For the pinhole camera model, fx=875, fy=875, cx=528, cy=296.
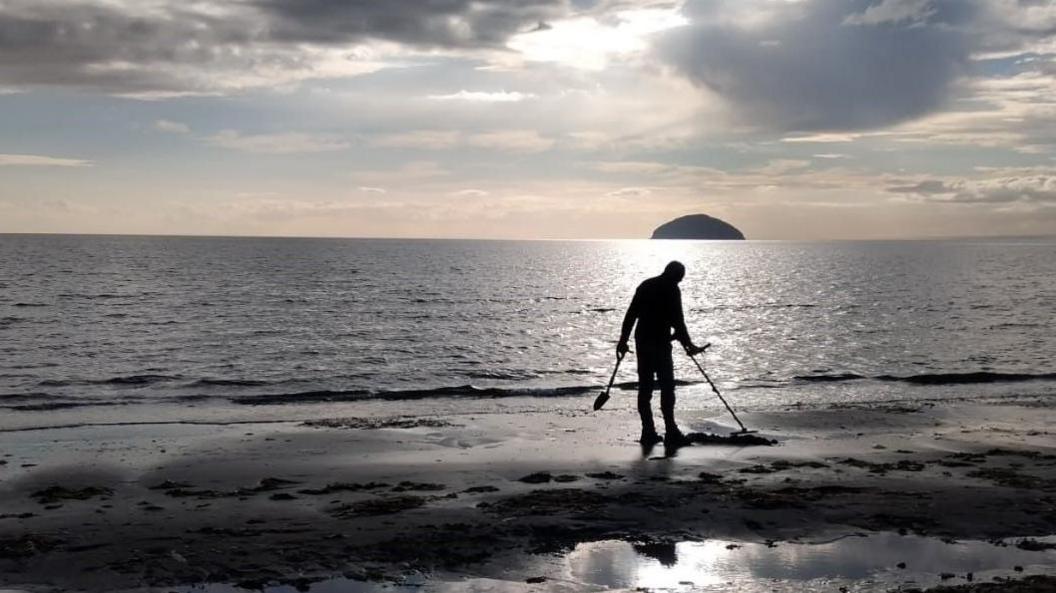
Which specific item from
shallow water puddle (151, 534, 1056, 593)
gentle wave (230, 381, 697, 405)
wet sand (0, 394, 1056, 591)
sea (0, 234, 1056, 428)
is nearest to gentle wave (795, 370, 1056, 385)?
sea (0, 234, 1056, 428)

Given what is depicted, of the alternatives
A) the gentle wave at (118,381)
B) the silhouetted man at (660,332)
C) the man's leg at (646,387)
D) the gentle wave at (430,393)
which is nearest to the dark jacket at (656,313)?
the silhouetted man at (660,332)

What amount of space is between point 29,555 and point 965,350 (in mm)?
31184

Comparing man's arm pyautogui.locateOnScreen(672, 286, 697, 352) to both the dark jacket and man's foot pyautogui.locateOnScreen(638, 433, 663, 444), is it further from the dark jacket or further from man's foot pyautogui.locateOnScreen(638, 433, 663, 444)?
man's foot pyautogui.locateOnScreen(638, 433, 663, 444)

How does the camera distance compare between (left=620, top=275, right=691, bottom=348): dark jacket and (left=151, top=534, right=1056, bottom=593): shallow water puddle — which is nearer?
(left=151, top=534, right=1056, bottom=593): shallow water puddle

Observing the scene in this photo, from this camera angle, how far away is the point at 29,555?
7.43 meters

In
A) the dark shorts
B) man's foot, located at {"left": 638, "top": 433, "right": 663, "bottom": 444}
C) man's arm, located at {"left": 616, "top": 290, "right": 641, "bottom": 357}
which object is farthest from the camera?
man's foot, located at {"left": 638, "top": 433, "right": 663, "bottom": 444}

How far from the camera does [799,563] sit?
7156mm

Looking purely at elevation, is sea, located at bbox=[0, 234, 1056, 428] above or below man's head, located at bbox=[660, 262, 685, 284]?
below

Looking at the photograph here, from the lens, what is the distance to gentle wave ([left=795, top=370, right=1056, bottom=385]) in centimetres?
2439

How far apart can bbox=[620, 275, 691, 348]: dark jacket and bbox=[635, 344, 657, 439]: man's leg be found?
6.6 inches

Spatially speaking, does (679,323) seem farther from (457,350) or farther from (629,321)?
(457,350)

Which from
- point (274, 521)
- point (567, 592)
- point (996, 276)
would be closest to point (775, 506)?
point (567, 592)

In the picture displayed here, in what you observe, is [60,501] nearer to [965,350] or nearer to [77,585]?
[77,585]

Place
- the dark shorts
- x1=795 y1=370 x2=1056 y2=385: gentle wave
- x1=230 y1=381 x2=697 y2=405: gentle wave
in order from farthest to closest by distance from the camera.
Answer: x1=795 y1=370 x2=1056 y2=385: gentle wave
x1=230 y1=381 x2=697 y2=405: gentle wave
the dark shorts
